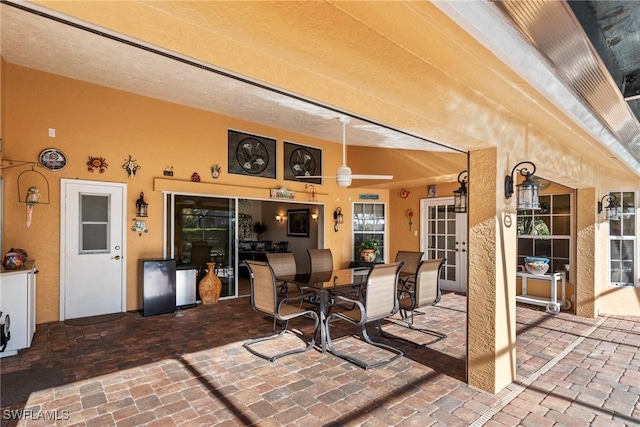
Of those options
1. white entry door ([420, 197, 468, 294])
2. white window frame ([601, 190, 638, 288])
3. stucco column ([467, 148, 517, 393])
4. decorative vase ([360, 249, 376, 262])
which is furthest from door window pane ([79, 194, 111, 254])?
white window frame ([601, 190, 638, 288])

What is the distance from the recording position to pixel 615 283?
548cm

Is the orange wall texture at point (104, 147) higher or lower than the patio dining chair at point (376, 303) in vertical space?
higher

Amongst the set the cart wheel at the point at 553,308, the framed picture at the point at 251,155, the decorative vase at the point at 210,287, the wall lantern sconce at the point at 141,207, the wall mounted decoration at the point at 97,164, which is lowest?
the cart wheel at the point at 553,308

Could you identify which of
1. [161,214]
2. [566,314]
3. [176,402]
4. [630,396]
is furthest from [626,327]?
[161,214]

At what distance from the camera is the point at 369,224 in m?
8.55

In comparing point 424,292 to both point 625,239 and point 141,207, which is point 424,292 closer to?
point 625,239

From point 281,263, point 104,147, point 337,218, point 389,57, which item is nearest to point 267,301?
point 281,263

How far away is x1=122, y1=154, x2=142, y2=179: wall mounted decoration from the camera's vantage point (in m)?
5.25

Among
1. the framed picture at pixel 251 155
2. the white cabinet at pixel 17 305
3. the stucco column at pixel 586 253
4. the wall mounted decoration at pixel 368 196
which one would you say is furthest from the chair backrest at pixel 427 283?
the white cabinet at pixel 17 305

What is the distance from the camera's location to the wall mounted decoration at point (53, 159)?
4598 millimetres

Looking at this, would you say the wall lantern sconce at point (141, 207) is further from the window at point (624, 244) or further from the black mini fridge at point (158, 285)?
the window at point (624, 244)

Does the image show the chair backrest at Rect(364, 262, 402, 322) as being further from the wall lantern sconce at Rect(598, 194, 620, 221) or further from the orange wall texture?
the wall lantern sconce at Rect(598, 194, 620, 221)

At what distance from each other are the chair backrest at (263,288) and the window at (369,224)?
15.8 feet

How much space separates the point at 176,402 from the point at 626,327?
19.4ft
